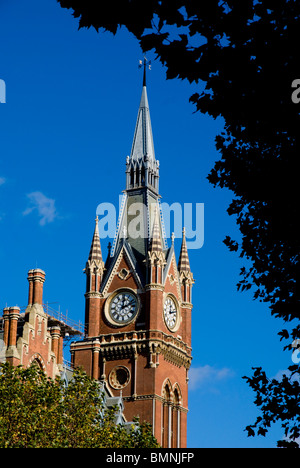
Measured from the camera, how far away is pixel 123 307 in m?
88.6

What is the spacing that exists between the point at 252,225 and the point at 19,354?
44360 millimetres

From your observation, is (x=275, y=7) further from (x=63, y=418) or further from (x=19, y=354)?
(x=19, y=354)

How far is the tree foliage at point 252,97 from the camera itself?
1491 centimetres

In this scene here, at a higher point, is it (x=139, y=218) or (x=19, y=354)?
(x=139, y=218)

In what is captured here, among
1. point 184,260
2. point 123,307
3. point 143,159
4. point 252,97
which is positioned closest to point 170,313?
point 123,307

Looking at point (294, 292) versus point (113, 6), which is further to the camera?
point (294, 292)

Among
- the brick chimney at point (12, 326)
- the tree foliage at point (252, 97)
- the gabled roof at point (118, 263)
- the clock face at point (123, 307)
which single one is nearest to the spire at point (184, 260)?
the gabled roof at point (118, 263)

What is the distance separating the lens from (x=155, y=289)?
285 feet

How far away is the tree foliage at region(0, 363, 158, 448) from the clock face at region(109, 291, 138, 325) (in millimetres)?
44942

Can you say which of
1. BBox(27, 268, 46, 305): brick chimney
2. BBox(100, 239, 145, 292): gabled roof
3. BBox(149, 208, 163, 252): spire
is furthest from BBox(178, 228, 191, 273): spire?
BBox(27, 268, 46, 305): brick chimney

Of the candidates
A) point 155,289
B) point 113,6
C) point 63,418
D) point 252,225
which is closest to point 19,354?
point 63,418

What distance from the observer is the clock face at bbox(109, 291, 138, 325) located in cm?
8788

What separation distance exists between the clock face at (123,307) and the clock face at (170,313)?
304 centimetres

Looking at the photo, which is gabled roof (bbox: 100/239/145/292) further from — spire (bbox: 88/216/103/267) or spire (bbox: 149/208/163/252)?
spire (bbox: 149/208/163/252)
